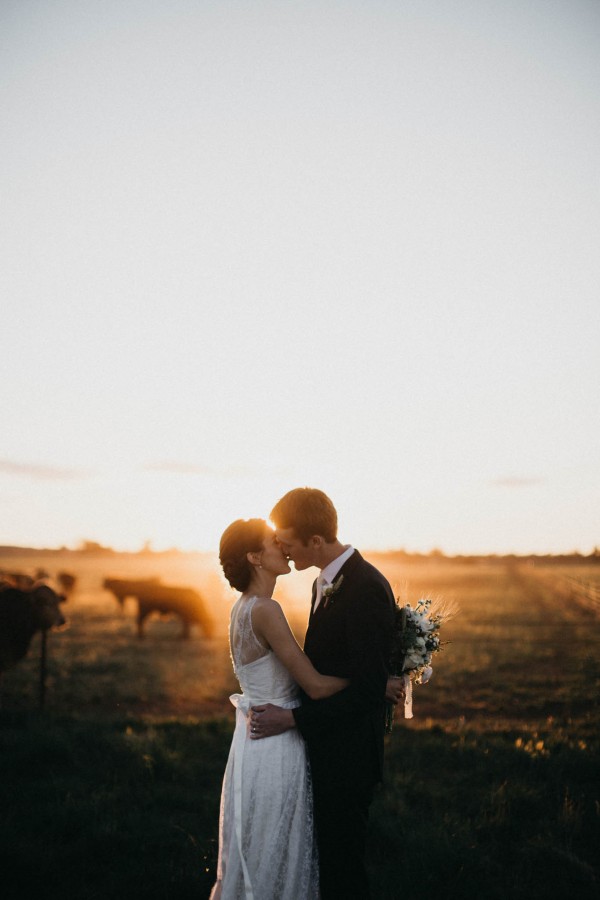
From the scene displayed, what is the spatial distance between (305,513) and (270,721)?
125 centimetres

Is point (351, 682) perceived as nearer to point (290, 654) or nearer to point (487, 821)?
point (290, 654)

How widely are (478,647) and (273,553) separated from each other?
19287mm

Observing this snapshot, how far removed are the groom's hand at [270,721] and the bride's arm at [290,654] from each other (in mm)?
251

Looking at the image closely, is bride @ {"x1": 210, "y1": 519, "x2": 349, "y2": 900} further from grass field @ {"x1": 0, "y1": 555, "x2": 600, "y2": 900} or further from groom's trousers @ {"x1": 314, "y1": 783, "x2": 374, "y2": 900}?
grass field @ {"x1": 0, "y1": 555, "x2": 600, "y2": 900}

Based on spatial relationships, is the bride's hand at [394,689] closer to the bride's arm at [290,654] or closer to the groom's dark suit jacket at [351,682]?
the groom's dark suit jacket at [351,682]

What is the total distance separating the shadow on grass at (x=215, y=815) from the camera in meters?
5.20

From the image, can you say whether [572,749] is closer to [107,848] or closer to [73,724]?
[107,848]

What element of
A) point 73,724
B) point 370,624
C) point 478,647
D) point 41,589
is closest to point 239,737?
point 370,624

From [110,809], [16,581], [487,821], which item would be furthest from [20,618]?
[487,821]

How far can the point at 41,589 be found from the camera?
11.0m

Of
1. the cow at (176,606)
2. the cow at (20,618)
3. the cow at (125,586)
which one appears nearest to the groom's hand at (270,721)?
the cow at (20,618)

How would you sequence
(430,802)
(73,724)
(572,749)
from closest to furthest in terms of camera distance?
1. (430,802)
2. (572,749)
3. (73,724)

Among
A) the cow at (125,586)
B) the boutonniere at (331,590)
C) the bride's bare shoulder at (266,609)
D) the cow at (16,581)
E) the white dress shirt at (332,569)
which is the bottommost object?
the cow at (125,586)

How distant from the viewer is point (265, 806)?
3797 millimetres
